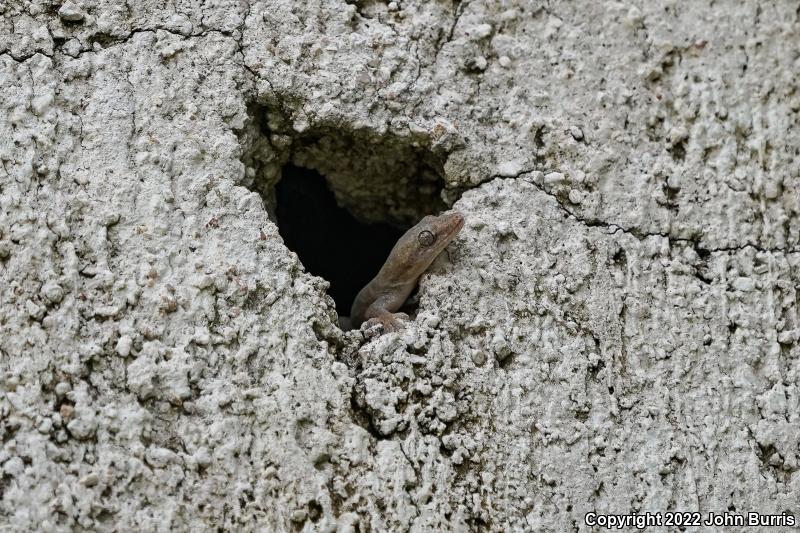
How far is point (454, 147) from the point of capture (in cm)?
283

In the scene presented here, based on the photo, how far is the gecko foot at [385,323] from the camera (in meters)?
2.63

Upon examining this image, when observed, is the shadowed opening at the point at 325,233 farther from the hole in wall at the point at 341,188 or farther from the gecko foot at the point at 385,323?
the gecko foot at the point at 385,323

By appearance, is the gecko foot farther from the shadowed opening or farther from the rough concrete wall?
the shadowed opening

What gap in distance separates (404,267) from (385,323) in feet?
0.91

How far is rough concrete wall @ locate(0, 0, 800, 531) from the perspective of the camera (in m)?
2.25

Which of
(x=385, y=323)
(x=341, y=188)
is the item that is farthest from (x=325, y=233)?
(x=385, y=323)

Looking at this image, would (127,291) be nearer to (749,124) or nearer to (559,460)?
(559,460)

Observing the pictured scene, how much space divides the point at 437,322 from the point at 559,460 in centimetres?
56

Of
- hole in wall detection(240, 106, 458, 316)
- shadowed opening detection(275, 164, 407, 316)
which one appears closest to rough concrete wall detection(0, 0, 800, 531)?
hole in wall detection(240, 106, 458, 316)

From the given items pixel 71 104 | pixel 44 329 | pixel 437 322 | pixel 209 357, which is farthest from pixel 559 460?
pixel 71 104

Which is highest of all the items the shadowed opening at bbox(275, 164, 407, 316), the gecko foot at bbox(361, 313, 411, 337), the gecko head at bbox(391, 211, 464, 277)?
the gecko head at bbox(391, 211, 464, 277)

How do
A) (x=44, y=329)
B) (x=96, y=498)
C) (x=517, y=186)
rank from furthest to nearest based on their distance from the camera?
(x=517, y=186) < (x=44, y=329) < (x=96, y=498)

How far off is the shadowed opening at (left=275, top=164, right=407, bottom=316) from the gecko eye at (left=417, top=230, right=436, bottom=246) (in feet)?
2.68

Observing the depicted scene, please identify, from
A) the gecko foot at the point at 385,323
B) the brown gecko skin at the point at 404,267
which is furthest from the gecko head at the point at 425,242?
the gecko foot at the point at 385,323
